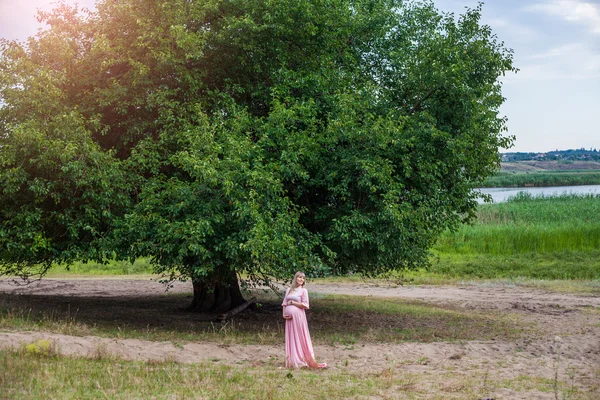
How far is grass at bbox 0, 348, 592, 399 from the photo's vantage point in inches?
372

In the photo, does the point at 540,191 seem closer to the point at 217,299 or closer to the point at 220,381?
the point at 217,299

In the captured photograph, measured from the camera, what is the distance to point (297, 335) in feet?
40.8

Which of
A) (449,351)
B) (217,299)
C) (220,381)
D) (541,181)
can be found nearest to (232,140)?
(220,381)

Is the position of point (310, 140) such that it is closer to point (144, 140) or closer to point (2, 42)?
point (144, 140)

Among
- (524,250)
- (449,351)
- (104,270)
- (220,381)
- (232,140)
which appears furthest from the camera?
(104,270)

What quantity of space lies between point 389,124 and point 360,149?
0.96 m

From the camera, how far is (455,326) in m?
18.7

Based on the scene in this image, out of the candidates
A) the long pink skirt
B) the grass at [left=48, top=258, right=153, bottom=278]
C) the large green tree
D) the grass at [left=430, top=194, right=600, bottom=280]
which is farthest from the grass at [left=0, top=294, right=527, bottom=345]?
the grass at [left=48, top=258, right=153, bottom=278]

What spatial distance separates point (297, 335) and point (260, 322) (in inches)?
266

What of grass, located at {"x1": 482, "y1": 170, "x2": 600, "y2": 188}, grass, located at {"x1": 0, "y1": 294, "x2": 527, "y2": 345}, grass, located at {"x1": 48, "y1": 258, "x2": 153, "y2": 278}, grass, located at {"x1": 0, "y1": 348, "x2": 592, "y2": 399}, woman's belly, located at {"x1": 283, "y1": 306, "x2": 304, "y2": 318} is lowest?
grass, located at {"x1": 48, "y1": 258, "x2": 153, "y2": 278}

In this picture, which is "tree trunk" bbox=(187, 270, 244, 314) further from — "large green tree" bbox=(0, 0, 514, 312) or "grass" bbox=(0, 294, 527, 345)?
"large green tree" bbox=(0, 0, 514, 312)

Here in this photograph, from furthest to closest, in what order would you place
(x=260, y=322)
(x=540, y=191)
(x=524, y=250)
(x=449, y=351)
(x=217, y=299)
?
(x=540, y=191), (x=524, y=250), (x=217, y=299), (x=260, y=322), (x=449, y=351)

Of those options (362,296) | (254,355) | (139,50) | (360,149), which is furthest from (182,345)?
(362,296)

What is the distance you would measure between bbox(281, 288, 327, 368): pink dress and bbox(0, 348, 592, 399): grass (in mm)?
386
